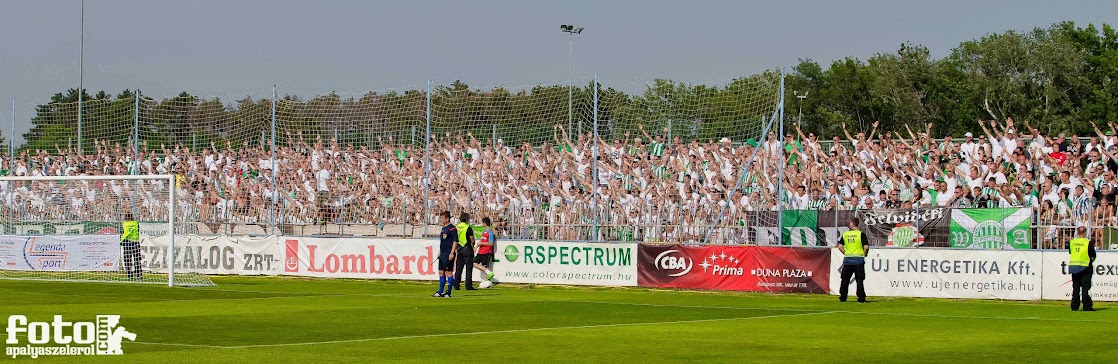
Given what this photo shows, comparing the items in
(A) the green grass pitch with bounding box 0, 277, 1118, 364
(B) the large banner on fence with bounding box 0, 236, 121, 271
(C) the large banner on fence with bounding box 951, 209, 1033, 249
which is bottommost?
(A) the green grass pitch with bounding box 0, 277, 1118, 364

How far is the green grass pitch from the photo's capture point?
15.6m

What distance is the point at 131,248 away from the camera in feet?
109

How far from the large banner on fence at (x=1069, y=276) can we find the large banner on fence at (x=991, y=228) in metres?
0.59

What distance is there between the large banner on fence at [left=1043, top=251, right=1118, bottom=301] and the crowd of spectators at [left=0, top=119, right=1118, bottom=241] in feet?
2.21

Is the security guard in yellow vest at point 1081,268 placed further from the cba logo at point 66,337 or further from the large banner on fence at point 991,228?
the cba logo at point 66,337

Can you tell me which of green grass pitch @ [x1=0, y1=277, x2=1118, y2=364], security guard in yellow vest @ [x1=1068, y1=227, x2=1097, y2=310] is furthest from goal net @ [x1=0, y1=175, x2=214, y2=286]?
security guard in yellow vest @ [x1=1068, y1=227, x2=1097, y2=310]

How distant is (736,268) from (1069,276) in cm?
693

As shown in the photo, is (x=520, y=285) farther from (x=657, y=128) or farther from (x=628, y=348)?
(x=628, y=348)

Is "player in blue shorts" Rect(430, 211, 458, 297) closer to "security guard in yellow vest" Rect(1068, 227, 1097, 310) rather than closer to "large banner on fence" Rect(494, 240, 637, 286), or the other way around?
"large banner on fence" Rect(494, 240, 637, 286)

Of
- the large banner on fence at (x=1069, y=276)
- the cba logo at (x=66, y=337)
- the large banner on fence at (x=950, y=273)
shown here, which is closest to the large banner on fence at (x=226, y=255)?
the large banner on fence at (x=950, y=273)

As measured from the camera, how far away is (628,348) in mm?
16391

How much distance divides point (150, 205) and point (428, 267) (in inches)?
282

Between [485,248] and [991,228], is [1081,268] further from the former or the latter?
[485,248]

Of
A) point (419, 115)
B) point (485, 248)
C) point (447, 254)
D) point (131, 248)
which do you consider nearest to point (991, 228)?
point (447, 254)
